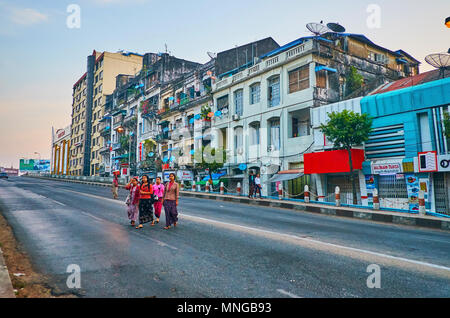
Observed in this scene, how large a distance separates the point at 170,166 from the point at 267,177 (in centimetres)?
1664

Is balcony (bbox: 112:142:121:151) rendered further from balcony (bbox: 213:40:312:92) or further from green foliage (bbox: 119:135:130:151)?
balcony (bbox: 213:40:312:92)

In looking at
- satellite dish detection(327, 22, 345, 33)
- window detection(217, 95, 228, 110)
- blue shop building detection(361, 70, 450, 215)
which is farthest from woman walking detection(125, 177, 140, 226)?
window detection(217, 95, 228, 110)

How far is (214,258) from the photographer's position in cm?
595

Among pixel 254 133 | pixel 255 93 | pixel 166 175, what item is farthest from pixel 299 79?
pixel 166 175

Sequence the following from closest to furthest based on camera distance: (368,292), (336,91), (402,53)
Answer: (368,292) < (336,91) < (402,53)

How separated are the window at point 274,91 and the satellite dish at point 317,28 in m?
4.44

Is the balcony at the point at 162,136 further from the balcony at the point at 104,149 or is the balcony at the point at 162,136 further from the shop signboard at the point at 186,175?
the balcony at the point at 104,149

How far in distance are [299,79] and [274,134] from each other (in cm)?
493

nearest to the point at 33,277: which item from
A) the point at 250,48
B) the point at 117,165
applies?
the point at 250,48

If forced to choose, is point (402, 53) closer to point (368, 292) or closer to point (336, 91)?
point (336, 91)

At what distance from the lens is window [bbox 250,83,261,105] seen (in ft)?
91.7

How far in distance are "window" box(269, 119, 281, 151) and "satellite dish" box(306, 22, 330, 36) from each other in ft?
24.1

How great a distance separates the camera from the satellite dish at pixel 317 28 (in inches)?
923
